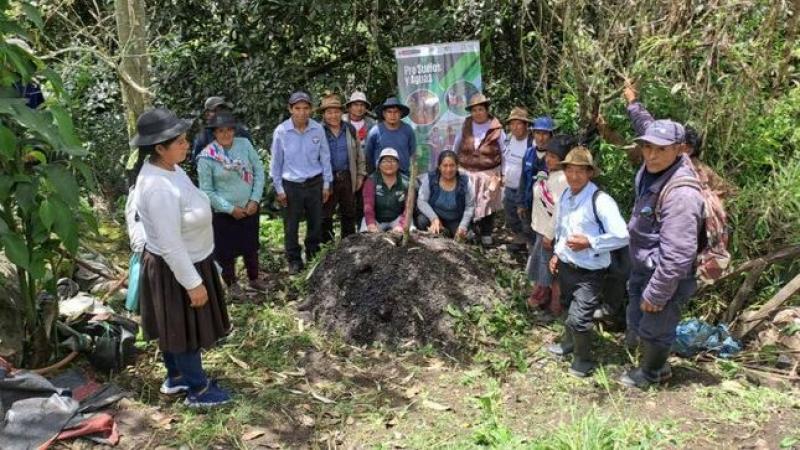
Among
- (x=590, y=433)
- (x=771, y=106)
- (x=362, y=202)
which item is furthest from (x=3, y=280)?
(x=771, y=106)

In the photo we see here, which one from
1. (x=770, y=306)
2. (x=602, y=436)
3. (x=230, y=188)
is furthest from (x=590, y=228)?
(x=230, y=188)

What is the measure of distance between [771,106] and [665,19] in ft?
3.81

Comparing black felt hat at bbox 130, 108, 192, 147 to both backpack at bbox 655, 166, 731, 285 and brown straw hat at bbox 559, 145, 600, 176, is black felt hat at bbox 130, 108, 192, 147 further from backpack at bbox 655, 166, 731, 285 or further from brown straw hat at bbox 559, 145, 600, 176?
backpack at bbox 655, 166, 731, 285

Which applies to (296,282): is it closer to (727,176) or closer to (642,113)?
(642,113)

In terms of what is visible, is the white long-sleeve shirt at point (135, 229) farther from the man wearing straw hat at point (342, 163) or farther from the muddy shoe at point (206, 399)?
the man wearing straw hat at point (342, 163)

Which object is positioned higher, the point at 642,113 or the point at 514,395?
the point at 642,113

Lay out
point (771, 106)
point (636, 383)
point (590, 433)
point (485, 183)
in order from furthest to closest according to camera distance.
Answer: point (485, 183) → point (771, 106) → point (636, 383) → point (590, 433)

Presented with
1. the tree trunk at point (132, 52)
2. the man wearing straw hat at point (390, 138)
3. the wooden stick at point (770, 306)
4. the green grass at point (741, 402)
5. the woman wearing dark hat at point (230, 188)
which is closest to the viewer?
the green grass at point (741, 402)

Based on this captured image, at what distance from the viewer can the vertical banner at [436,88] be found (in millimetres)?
7152

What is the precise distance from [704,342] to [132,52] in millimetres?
4971

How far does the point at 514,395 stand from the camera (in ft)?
13.8

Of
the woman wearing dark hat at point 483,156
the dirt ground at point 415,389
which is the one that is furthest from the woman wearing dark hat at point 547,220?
the woman wearing dark hat at point 483,156

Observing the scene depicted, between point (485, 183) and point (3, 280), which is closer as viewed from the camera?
point (3, 280)

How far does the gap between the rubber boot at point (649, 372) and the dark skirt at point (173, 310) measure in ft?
8.62
